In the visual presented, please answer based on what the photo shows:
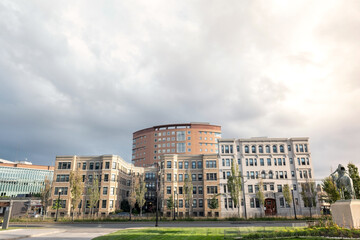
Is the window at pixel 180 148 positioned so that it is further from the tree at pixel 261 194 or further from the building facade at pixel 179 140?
the tree at pixel 261 194

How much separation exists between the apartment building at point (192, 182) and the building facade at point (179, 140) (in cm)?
4126

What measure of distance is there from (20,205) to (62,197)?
1252cm

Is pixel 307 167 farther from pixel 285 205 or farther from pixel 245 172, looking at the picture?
pixel 245 172

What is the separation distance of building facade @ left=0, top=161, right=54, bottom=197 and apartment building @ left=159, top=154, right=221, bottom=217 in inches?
2733

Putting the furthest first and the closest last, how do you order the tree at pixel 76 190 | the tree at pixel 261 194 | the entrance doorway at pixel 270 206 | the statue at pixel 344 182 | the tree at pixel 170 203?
the entrance doorway at pixel 270 206 → the tree at pixel 170 203 → the tree at pixel 261 194 → the tree at pixel 76 190 → the statue at pixel 344 182

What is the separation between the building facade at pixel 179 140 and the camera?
11075cm

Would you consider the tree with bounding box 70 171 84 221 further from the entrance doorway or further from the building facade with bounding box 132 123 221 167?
the building facade with bounding box 132 123 221 167

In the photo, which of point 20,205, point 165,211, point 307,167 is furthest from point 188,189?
point 20,205

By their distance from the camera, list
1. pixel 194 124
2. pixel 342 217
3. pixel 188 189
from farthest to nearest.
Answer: pixel 194 124, pixel 188 189, pixel 342 217

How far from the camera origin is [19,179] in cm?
10906

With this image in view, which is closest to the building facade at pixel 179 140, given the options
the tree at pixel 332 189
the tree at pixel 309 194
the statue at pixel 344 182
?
the tree at pixel 309 194

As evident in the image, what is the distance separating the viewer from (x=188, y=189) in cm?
5797

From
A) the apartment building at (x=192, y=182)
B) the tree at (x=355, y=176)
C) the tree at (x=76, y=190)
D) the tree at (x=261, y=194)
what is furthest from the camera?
the apartment building at (x=192, y=182)

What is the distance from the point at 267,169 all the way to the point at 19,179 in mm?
106783
